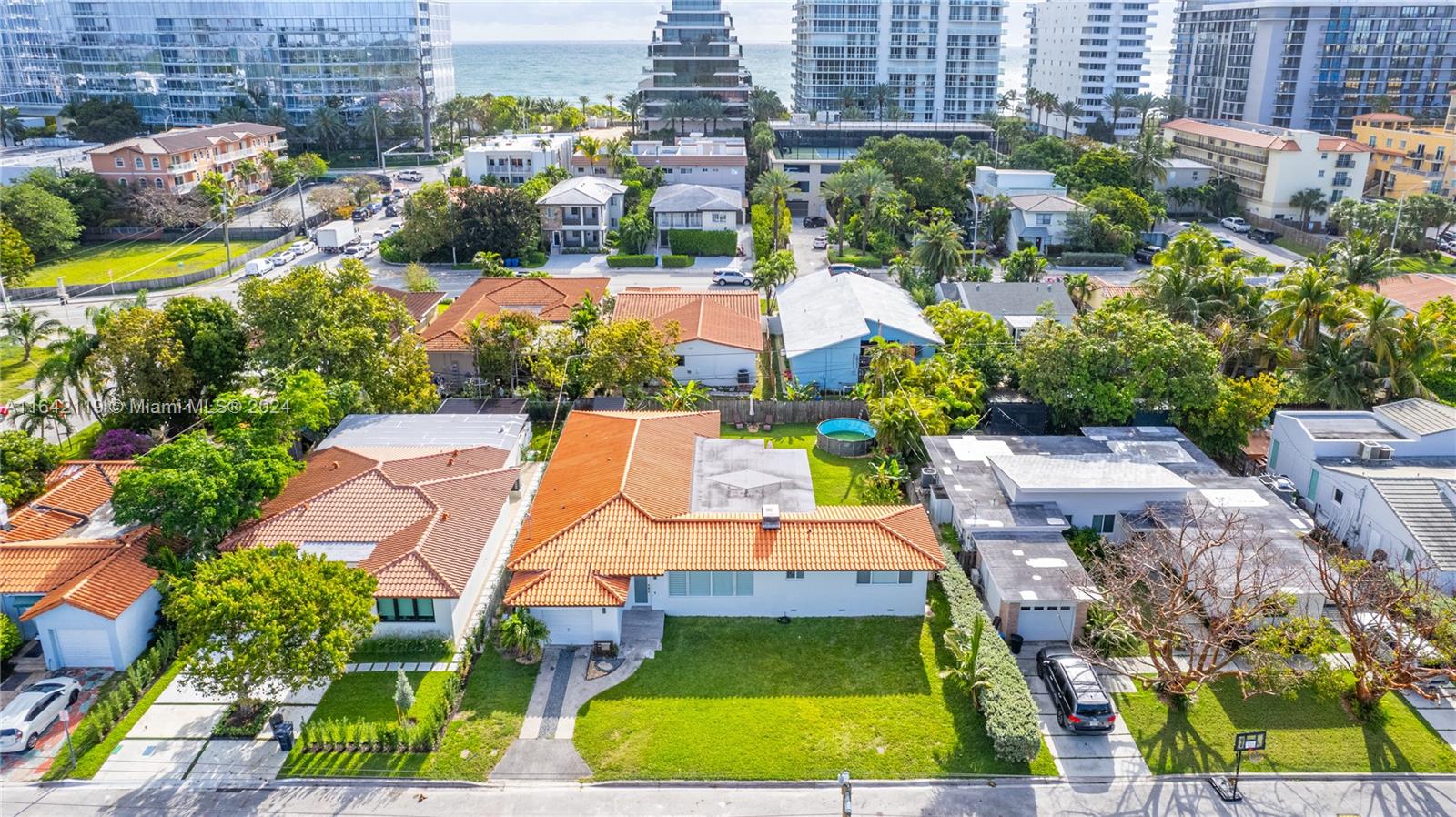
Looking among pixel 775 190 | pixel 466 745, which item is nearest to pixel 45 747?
pixel 466 745

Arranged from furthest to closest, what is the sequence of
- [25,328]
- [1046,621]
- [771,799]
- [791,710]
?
[25,328] < [1046,621] < [791,710] < [771,799]

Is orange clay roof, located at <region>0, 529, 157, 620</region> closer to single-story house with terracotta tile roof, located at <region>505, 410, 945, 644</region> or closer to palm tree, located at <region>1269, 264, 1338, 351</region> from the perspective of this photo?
single-story house with terracotta tile roof, located at <region>505, 410, 945, 644</region>

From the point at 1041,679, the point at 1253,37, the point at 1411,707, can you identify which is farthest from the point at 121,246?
the point at 1253,37

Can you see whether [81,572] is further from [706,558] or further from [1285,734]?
[1285,734]

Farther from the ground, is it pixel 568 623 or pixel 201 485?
pixel 201 485

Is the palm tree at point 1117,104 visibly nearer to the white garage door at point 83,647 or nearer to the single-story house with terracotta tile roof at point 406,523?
the single-story house with terracotta tile roof at point 406,523
